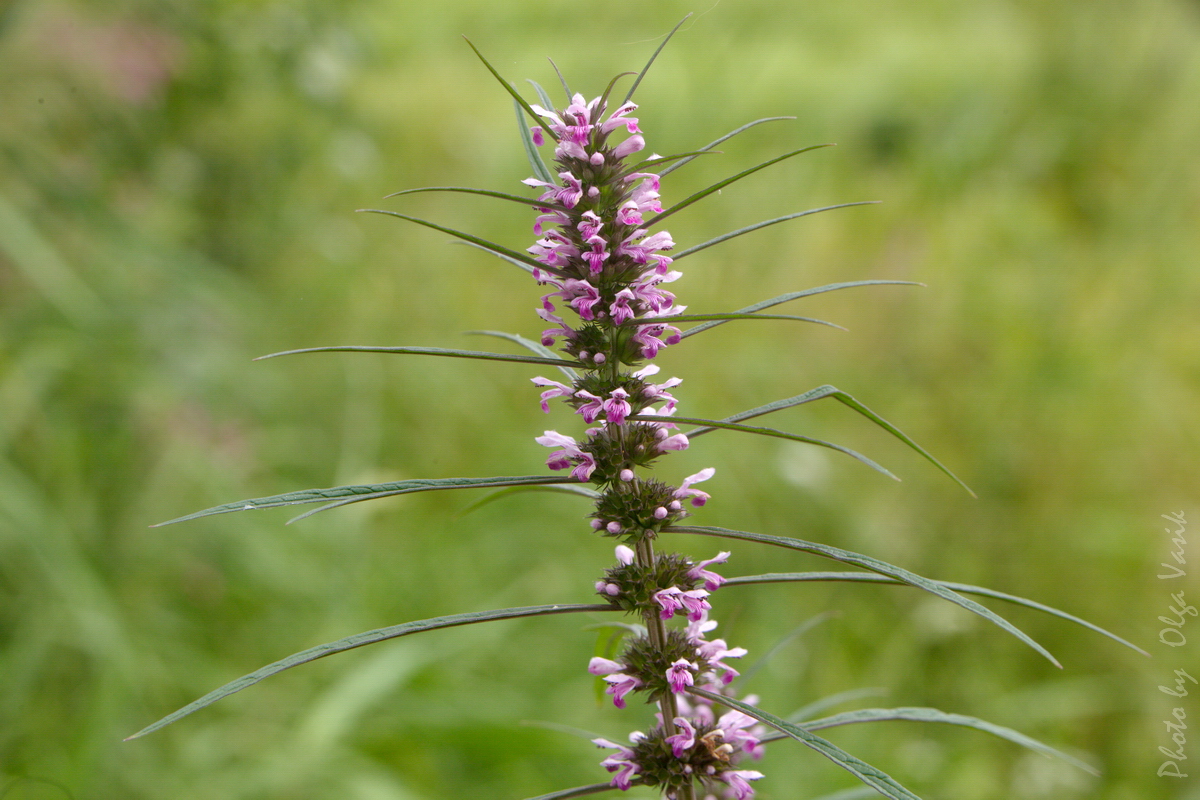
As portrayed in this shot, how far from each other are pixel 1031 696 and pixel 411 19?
4.14 metres

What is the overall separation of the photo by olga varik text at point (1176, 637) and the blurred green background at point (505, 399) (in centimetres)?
5

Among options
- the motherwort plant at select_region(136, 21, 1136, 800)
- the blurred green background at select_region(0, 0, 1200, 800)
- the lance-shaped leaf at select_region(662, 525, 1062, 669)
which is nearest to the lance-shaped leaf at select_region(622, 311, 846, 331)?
the motherwort plant at select_region(136, 21, 1136, 800)

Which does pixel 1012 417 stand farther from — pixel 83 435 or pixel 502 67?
pixel 83 435

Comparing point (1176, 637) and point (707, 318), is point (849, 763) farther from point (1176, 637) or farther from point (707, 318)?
point (1176, 637)

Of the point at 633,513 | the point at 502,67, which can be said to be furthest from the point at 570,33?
the point at 633,513

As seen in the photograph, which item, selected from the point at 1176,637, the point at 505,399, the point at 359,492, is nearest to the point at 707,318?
the point at 359,492

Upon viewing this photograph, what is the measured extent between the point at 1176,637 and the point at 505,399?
238cm

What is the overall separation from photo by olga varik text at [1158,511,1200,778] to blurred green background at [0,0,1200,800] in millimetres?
50

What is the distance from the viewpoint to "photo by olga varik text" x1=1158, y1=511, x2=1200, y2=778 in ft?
6.81

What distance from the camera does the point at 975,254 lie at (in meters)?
3.33

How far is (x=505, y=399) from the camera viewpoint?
3.36 metres

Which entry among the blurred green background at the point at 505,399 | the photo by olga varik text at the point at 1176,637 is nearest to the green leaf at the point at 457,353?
the blurred green background at the point at 505,399

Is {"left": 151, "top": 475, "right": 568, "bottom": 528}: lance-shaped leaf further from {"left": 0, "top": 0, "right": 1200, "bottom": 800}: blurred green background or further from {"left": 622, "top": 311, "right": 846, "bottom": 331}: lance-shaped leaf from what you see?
{"left": 0, "top": 0, "right": 1200, "bottom": 800}: blurred green background

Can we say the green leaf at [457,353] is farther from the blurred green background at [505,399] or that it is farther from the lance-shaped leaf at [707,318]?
the blurred green background at [505,399]
